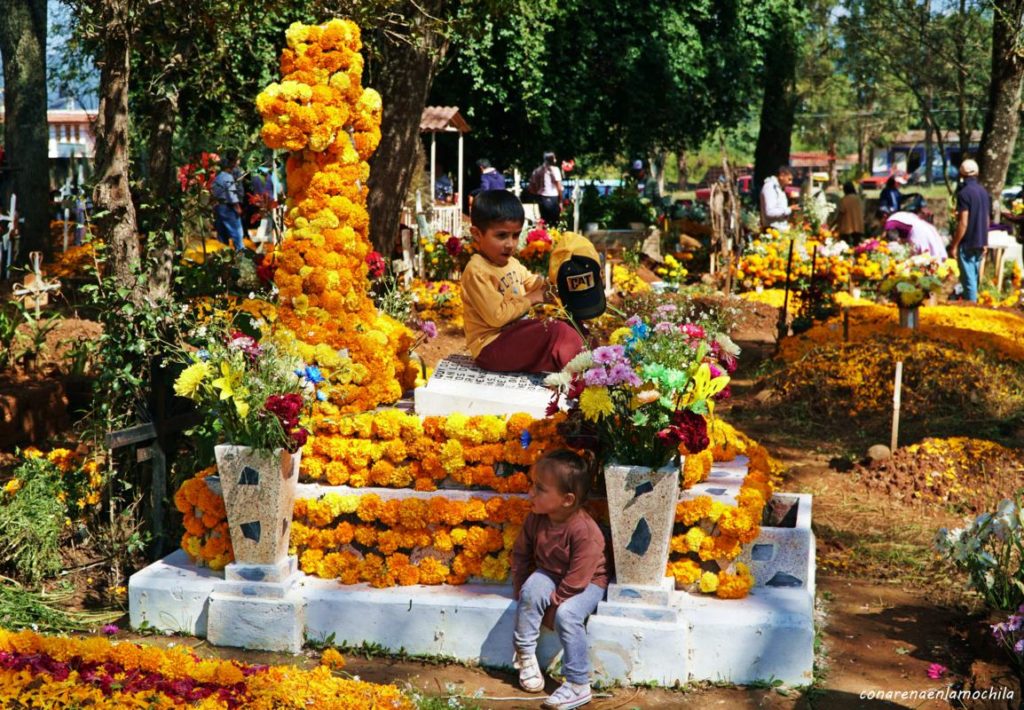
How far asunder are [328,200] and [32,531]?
2.27 metres

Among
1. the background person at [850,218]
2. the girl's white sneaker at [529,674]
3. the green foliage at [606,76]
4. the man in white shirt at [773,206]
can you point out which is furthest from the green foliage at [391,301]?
the green foliage at [606,76]

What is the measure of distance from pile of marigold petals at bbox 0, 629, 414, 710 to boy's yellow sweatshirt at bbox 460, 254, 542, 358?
2.13 meters

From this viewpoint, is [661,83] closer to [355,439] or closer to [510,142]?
[510,142]

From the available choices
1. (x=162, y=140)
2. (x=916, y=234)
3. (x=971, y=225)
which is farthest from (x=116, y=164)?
(x=916, y=234)

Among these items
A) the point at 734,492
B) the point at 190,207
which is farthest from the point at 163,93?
the point at 734,492

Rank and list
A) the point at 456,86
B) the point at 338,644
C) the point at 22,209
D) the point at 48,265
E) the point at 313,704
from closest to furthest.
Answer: the point at 313,704 < the point at 338,644 < the point at 48,265 < the point at 22,209 < the point at 456,86

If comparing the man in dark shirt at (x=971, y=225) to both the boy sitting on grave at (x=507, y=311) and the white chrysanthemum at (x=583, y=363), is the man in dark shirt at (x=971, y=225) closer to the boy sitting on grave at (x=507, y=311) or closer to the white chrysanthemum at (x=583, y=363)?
the boy sitting on grave at (x=507, y=311)

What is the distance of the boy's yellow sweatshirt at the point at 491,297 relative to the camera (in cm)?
602

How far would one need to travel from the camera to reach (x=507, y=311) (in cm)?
602

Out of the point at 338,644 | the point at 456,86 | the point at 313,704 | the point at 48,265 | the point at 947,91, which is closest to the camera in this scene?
the point at 313,704

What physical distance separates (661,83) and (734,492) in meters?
20.3

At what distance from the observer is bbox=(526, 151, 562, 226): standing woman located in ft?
66.7

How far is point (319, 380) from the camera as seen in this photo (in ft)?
18.2

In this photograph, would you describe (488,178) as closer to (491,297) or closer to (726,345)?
(491,297)
